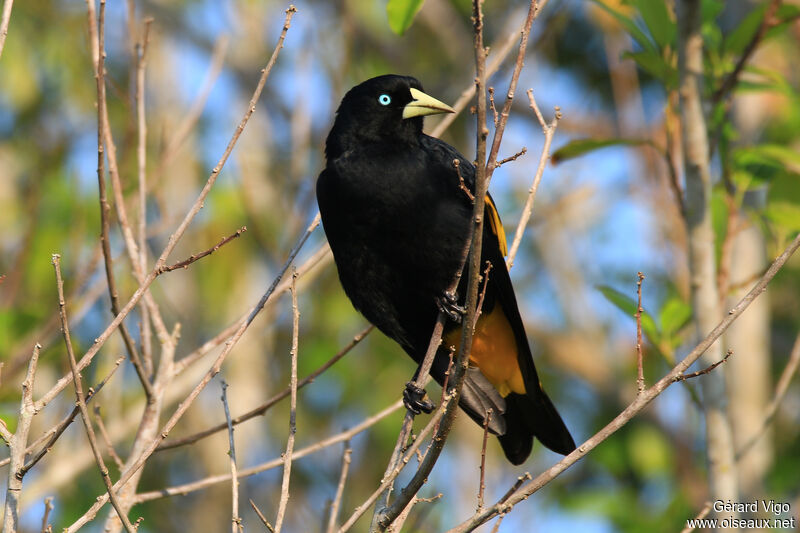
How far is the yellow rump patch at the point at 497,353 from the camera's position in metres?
3.75

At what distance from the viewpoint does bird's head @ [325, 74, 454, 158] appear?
361 cm

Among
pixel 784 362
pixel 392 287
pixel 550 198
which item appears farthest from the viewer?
pixel 784 362

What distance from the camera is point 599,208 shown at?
25.4ft

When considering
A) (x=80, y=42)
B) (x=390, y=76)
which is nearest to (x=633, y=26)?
(x=390, y=76)

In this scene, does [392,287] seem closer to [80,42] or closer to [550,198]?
[550,198]

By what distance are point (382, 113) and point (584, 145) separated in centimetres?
82

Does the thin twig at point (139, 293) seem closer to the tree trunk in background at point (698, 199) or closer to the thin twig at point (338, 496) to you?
the thin twig at point (338, 496)

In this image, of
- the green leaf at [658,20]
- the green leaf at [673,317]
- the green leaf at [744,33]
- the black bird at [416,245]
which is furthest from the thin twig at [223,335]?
the green leaf at [744,33]

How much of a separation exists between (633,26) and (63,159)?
3.91m

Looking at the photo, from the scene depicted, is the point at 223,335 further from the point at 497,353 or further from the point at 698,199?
the point at 698,199

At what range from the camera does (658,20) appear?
136 inches

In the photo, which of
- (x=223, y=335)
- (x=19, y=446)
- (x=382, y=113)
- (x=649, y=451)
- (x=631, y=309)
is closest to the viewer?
(x=19, y=446)

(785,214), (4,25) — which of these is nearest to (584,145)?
(785,214)

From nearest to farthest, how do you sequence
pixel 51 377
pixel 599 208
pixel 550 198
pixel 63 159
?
pixel 51 377 → pixel 63 159 → pixel 550 198 → pixel 599 208
